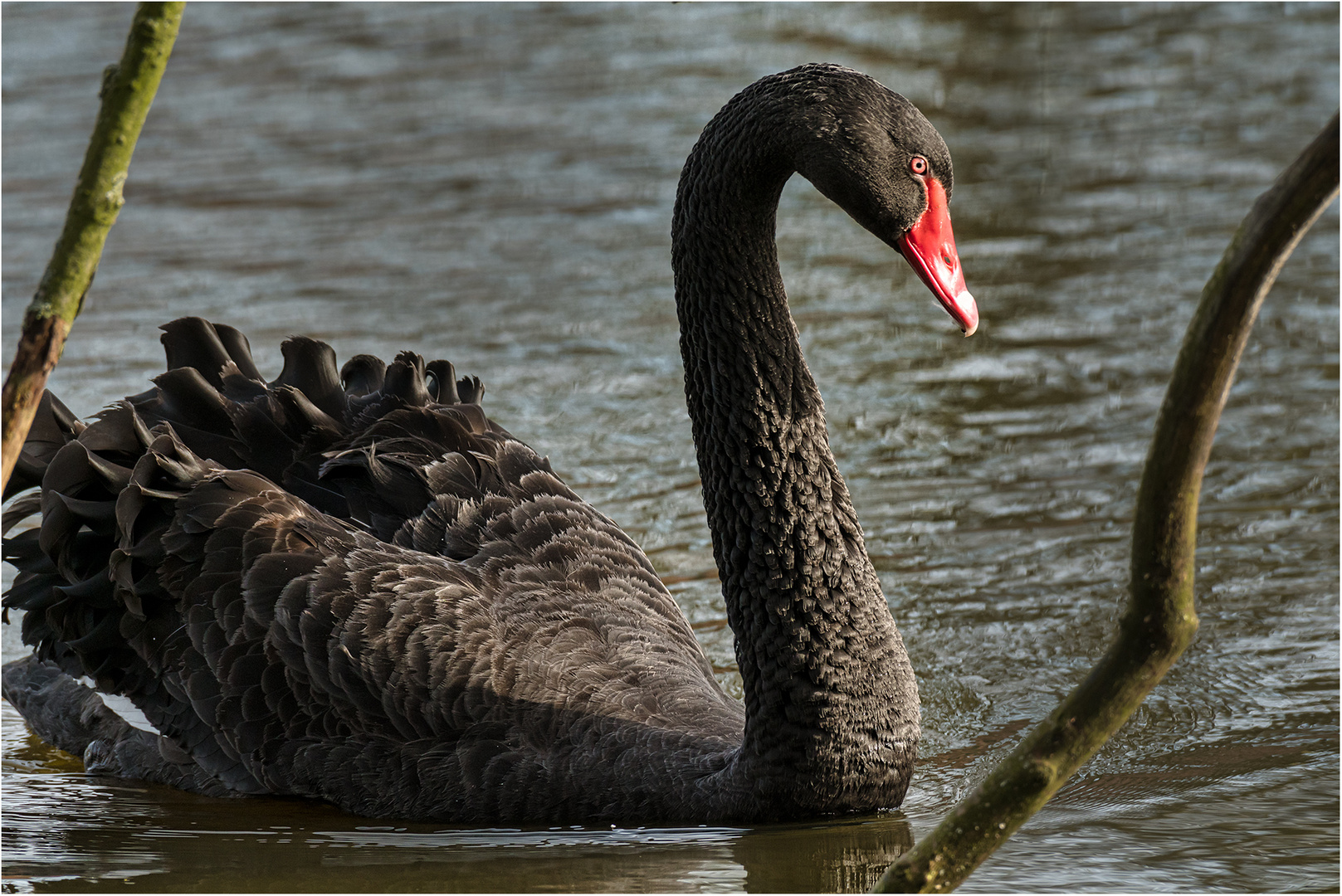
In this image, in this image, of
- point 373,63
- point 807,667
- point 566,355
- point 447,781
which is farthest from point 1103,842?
point 373,63

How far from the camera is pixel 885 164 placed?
4.18m

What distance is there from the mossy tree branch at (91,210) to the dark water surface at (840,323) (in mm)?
2051

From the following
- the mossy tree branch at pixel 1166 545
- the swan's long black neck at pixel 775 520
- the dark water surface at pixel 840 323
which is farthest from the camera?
the dark water surface at pixel 840 323

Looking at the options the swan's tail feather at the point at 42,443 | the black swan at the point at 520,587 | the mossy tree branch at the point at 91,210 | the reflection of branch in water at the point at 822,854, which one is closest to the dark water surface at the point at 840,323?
the reflection of branch in water at the point at 822,854

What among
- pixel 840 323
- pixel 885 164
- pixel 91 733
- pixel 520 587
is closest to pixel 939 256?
pixel 885 164

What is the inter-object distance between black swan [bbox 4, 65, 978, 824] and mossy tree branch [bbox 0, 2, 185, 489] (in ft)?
6.84

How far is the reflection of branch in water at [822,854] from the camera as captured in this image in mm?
4148

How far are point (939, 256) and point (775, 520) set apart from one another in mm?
799

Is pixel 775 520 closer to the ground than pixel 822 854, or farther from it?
farther from it

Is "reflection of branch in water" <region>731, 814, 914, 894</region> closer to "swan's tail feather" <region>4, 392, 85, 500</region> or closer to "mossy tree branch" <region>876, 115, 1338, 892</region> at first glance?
"mossy tree branch" <region>876, 115, 1338, 892</region>

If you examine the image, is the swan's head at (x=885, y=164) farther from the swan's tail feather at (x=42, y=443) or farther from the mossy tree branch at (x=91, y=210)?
the swan's tail feather at (x=42, y=443)

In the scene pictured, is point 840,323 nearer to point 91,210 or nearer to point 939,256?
point 939,256

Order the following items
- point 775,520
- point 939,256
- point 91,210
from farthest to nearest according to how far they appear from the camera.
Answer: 1. point 775,520
2. point 939,256
3. point 91,210

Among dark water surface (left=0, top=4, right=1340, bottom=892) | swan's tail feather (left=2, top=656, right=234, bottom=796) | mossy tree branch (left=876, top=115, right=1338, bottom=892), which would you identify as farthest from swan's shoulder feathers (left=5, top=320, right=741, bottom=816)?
mossy tree branch (left=876, top=115, right=1338, bottom=892)
